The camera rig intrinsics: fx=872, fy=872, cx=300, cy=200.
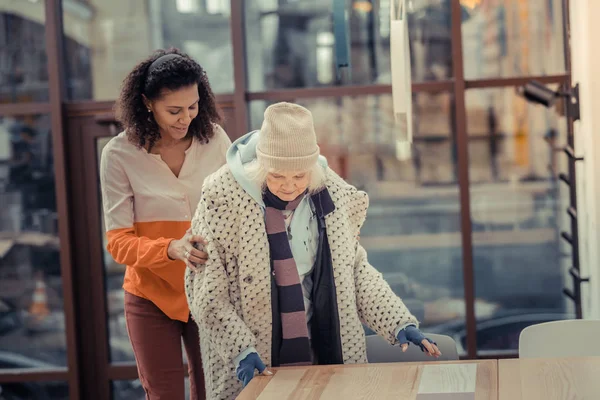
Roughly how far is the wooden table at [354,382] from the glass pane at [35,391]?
9.34 feet

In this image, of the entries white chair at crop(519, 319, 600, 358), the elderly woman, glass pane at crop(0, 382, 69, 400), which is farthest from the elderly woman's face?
glass pane at crop(0, 382, 69, 400)

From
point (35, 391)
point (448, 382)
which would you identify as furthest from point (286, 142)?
point (35, 391)

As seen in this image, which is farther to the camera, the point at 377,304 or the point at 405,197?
the point at 405,197

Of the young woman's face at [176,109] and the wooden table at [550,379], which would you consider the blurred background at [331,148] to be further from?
the wooden table at [550,379]

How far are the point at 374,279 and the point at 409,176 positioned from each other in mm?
2118

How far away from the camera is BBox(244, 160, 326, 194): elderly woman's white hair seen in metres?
2.53

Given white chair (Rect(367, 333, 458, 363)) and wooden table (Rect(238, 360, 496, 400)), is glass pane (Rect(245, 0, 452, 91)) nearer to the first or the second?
white chair (Rect(367, 333, 458, 363))

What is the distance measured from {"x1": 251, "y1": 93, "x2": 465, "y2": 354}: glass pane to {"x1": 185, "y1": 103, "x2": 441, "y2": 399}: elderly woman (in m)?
2.14

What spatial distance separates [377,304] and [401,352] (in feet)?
1.15

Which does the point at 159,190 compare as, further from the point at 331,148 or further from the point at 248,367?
the point at 331,148

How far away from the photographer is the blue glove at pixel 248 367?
2355 millimetres

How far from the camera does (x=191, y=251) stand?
98.3 inches

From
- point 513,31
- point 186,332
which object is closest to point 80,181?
point 186,332

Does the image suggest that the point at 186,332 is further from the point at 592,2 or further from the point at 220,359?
the point at 592,2
